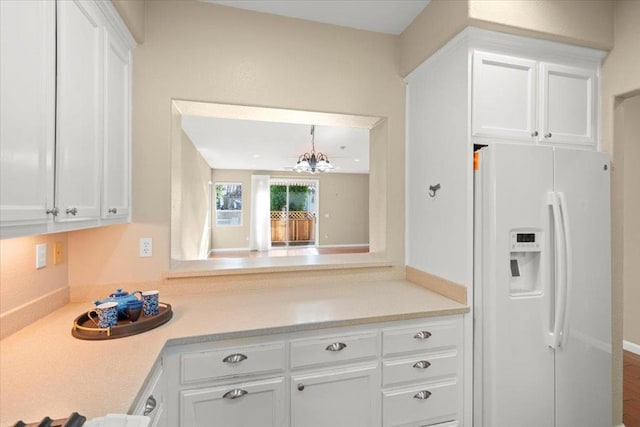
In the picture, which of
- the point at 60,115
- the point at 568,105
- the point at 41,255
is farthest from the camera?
the point at 568,105

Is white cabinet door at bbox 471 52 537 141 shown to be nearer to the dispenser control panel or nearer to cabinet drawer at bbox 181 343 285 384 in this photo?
the dispenser control panel

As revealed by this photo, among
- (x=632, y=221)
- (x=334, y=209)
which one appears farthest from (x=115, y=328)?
(x=334, y=209)

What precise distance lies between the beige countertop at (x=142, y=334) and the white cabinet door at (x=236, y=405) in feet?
0.85

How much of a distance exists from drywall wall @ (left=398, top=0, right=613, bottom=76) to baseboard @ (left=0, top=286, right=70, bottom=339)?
2607mm

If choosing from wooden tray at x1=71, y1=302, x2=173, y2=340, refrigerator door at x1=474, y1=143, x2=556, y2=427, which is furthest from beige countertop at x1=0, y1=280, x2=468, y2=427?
refrigerator door at x1=474, y1=143, x2=556, y2=427

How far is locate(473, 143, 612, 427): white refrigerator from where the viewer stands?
1.61m

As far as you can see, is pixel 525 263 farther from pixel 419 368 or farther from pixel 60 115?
pixel 60 115

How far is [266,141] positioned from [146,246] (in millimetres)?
4141

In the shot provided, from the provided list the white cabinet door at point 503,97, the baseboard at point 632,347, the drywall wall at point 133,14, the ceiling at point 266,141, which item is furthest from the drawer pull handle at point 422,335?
the ceiling at point 266,141

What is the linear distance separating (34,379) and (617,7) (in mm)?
3460

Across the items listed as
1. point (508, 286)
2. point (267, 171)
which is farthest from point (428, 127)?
point (267, 171)

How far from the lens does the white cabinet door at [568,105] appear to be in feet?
5.96

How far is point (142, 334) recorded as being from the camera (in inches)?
53.3

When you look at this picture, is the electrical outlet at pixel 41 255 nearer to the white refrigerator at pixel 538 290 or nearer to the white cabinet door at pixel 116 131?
the white cabinet door at pixel 116 131
